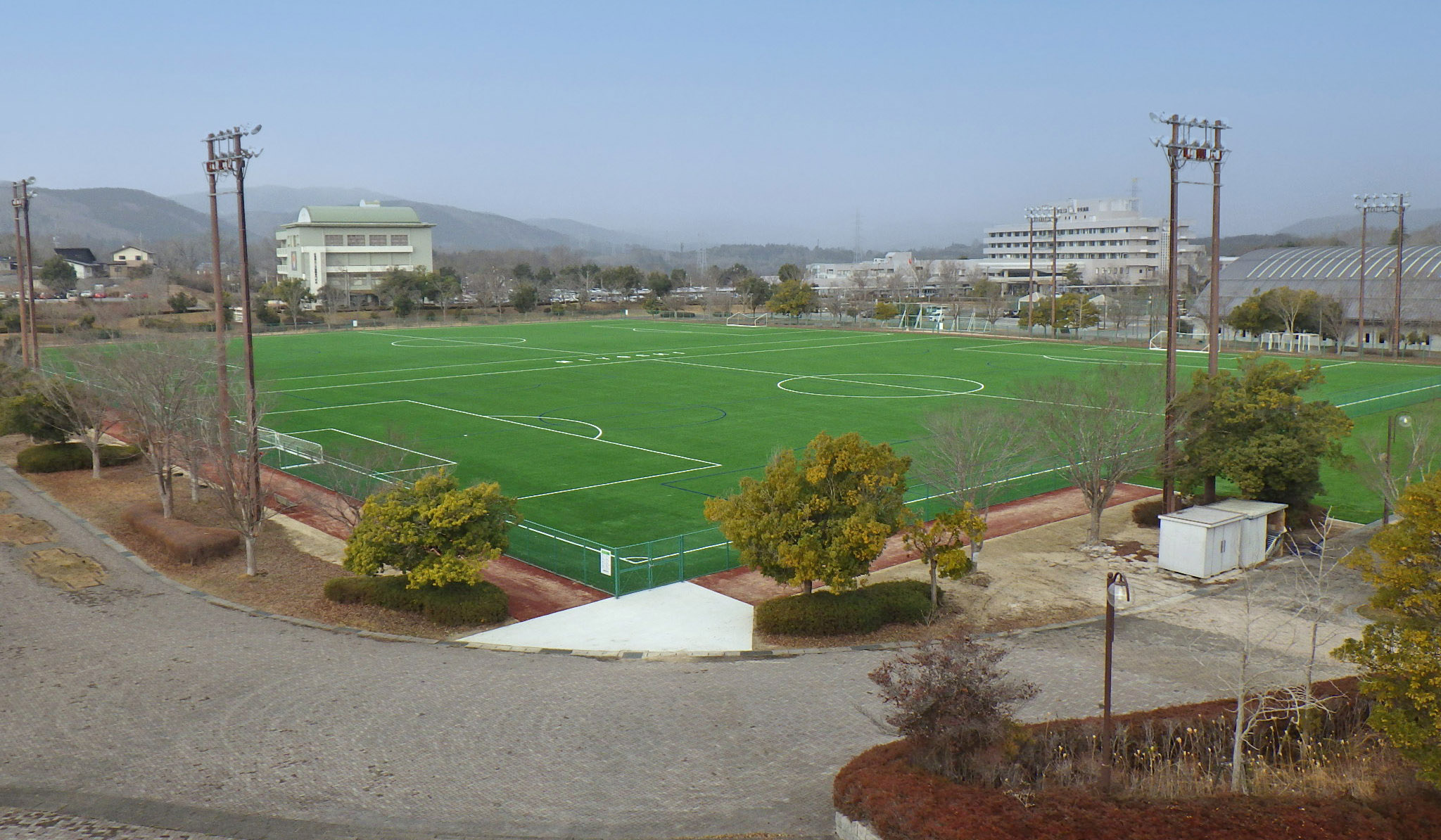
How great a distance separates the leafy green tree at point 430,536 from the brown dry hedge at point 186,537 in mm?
5849

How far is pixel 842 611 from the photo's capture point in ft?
61.4

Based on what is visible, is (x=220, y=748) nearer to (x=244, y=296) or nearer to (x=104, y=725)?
(x=104, y=725)

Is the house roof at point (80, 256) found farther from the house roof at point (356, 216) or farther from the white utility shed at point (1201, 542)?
the white utility shed at point (1201, 542)

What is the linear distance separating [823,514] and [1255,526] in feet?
33.4

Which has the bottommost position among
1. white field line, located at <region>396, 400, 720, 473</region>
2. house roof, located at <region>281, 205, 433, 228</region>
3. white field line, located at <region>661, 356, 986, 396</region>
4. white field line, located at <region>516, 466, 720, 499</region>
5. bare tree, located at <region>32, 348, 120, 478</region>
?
white field line, located at <region>516, 466, 720, 499</region>

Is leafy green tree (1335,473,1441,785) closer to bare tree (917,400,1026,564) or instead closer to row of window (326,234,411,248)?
bare tree (917,400,1026,564)

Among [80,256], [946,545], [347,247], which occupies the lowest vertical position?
[946,545]

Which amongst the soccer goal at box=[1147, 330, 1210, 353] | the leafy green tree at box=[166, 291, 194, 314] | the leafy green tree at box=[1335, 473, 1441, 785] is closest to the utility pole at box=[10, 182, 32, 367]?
the leafy green tree at box=[1335, 473, 1441, 785]

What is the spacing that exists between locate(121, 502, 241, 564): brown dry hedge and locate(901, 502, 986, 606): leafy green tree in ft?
49.2

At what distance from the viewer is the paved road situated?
12219mm

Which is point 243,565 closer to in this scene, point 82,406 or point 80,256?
point 82,406

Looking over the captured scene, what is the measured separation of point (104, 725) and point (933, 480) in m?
16.1

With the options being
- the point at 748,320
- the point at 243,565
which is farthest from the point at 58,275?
the point at 243,565

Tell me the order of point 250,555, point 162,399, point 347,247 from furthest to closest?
point 347,247 → point 162,399 → point 250,555
